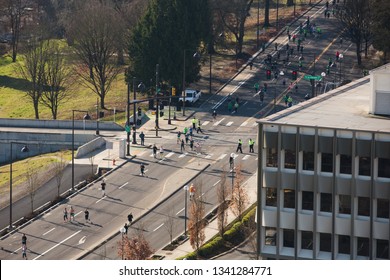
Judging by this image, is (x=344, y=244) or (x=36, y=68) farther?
(x=36, y=68)

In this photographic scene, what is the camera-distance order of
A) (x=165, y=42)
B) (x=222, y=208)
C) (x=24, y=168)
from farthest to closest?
(x=165, y=42) → (x=24, y=168) → (x=222, y=208)

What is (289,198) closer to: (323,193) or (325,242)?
(323,193)

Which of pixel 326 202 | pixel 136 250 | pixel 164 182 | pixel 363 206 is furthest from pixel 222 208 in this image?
pixel 363 206

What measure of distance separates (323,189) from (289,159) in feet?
8.36

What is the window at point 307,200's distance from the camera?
6944 cm

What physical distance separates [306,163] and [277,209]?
294 cm

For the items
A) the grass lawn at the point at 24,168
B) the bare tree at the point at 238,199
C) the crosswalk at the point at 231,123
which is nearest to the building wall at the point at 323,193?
the bare tree at the point at 238,199

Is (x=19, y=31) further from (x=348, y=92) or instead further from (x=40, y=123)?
(x=348, y=92)

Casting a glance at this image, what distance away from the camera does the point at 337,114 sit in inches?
2960

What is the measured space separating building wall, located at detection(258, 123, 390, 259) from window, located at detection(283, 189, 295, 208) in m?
0.05

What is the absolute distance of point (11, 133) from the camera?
139250 mm

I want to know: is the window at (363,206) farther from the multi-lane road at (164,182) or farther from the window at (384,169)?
the multi-lane road at (164,182)

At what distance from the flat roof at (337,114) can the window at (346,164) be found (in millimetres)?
1544

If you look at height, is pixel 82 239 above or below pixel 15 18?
below
